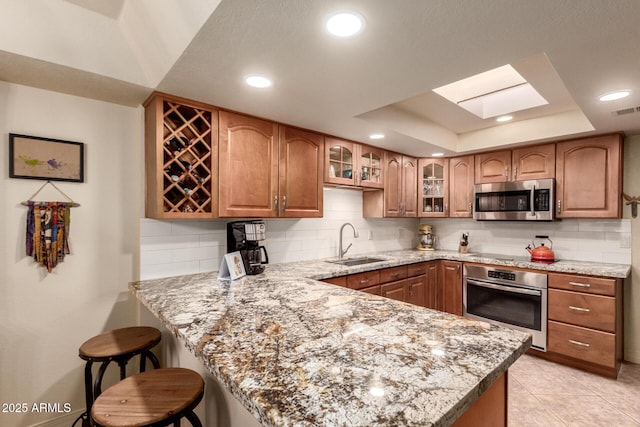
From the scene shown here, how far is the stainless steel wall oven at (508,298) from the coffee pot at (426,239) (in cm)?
77

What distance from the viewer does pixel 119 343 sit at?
1.64m

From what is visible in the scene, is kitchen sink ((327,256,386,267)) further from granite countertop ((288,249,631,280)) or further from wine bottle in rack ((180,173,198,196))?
wine bottle in rack ((180,173,198,196))

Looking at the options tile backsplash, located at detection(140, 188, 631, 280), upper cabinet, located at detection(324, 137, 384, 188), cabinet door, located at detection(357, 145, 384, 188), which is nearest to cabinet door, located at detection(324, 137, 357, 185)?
upper cabinet, located at detection(324, 137, 384, 188)

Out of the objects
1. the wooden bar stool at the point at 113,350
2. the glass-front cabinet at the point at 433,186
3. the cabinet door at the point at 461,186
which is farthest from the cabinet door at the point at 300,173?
the cabinet door at the point at 461,186

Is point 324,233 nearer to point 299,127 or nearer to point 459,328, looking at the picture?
point 299,127

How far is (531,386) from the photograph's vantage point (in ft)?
8.02

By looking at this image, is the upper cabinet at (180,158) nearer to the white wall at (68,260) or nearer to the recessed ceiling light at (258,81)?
the white wall at (68,260)

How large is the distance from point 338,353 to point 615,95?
2381 mm

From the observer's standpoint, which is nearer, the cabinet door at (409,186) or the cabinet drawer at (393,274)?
the cabinet drawer at (393,274)

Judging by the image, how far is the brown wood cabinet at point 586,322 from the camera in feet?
8.18

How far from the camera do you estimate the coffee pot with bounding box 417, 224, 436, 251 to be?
162 inches

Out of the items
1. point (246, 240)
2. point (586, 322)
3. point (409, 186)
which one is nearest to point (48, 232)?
point (246, 240)

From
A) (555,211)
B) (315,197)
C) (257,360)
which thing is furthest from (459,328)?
(555,211)

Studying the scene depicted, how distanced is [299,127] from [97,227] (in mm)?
1673
